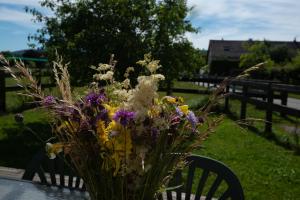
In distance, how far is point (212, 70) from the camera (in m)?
51.2

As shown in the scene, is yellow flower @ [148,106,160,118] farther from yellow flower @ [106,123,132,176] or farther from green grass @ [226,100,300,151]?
green grass @ [226,100,300,151]

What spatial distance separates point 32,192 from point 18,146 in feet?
15.5

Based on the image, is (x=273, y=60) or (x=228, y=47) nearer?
(x=273, y=60)

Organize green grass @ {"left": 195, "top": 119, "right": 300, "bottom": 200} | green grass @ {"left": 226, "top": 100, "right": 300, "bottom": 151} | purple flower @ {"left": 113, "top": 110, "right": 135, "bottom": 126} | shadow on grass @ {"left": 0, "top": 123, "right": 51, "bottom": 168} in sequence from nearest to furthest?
purple flower @ {"left": 113, "top": 110, "right": 135, "bottom": 126}
green grass @ {"left": 195, "top": 119, "right": 300, "bottom": 200}
shadow on grass @ {"left": 0, "top": 123, "right": 51, "bottom": 168}
green grass @ {"left": 226, "top": 100, "right": 300, "bottom": 151}

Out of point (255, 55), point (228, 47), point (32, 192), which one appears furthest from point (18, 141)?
point (228, 47)

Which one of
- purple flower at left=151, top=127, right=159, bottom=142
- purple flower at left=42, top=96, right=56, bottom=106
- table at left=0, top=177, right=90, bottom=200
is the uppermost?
purple flower at left=42, top=96, right=56, bottom=106

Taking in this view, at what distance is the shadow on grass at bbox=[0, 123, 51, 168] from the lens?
5671mm

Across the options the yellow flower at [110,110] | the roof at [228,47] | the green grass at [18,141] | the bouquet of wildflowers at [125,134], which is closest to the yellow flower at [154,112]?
the bouquet of wildflowers at [125,134]

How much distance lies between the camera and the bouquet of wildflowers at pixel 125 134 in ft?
4.29

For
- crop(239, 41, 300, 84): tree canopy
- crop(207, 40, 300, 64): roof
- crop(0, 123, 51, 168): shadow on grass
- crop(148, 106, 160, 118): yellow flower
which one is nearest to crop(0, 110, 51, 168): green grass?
crop(0, 123, 51, 168): shadow on grass

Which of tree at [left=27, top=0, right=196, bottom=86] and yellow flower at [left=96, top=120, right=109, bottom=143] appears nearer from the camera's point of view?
yellow flower at [left=96, top=120, right=109, bottom=143]

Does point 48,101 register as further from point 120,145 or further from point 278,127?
point 278,127

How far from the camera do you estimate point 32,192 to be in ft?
7.18

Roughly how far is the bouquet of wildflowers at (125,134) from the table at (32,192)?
0.75 metres
